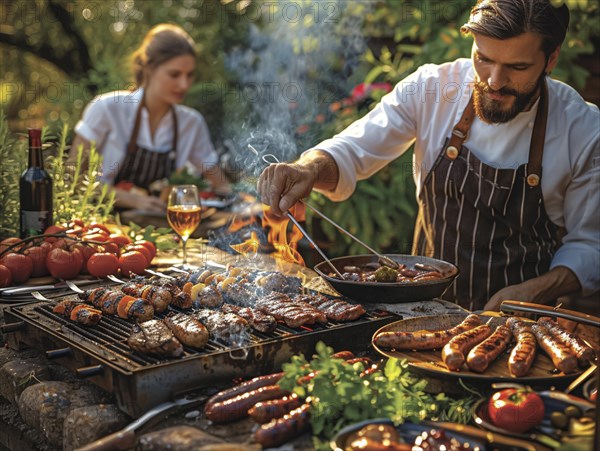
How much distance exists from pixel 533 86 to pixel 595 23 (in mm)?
2433

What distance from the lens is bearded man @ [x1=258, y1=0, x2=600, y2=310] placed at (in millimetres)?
3682

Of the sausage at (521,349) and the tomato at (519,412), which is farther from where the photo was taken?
the sausage at (521,349)

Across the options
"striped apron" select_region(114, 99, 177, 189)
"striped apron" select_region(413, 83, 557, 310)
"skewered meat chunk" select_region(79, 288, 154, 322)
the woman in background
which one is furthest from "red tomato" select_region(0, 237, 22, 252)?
"striped apron" select_region(114, 99, 177, 189)

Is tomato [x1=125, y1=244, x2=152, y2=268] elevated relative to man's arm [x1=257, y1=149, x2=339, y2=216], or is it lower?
lower

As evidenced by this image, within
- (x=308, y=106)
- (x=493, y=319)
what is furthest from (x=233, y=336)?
(x=308, y=106)

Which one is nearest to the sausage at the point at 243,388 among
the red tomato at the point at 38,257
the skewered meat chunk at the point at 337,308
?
the skewered meat chunk at the point at 337,308

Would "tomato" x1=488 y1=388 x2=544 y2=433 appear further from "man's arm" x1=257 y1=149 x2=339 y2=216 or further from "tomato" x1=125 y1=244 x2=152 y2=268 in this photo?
"tomato" x1=125 y1=244 x2=152 y2=268

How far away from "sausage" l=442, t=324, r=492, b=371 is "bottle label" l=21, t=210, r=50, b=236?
2715mm

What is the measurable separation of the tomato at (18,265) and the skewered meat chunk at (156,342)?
1492mm

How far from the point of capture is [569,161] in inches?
157

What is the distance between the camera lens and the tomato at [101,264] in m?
3.89

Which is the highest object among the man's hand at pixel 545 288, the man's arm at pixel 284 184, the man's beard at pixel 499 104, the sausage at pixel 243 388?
the man's beard at pixel 499 104

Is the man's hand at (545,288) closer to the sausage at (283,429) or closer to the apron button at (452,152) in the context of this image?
the apron button at (452,152)

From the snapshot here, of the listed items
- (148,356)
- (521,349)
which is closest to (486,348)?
(521,349)
